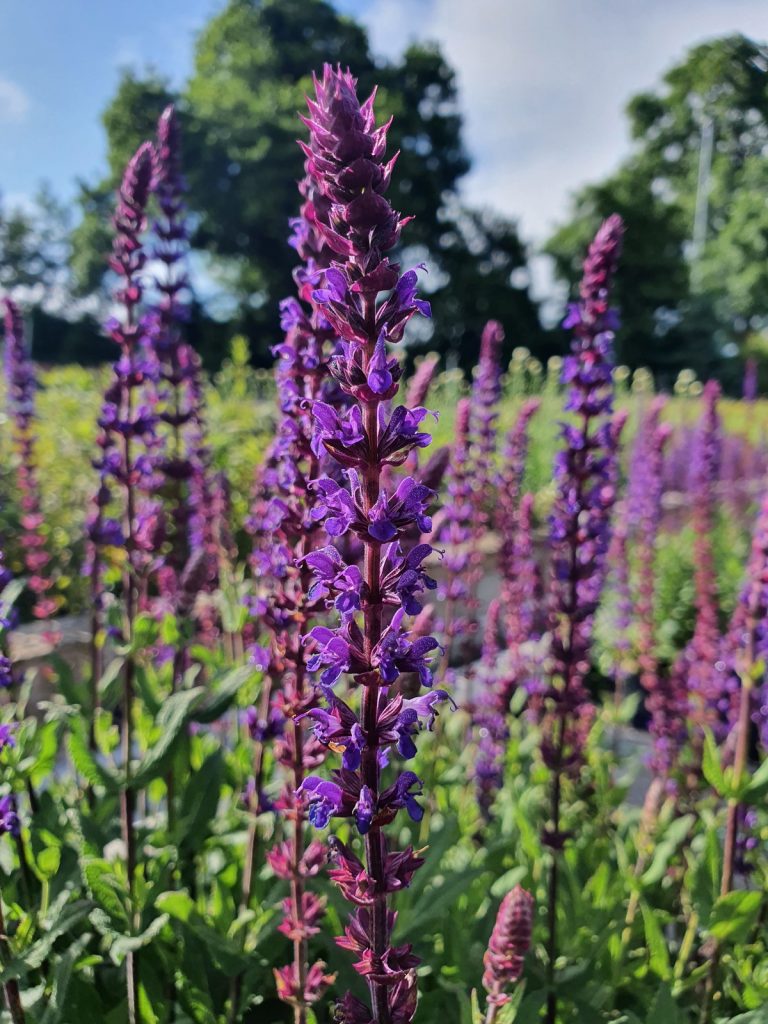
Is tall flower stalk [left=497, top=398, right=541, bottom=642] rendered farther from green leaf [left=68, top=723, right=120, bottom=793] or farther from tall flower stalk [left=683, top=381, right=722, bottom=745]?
green leaf [left=68, top=723, right=120, bottom=793]

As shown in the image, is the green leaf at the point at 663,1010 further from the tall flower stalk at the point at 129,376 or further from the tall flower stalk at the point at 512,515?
the tall flower stalk at the point at 512,515

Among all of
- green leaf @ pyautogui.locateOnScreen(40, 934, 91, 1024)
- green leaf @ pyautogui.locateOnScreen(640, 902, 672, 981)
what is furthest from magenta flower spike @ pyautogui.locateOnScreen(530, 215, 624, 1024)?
green leaf @ pyautogui.locateOnScreen(40, 934, 91, 1024)

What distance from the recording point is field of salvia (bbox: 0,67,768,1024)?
1.23m

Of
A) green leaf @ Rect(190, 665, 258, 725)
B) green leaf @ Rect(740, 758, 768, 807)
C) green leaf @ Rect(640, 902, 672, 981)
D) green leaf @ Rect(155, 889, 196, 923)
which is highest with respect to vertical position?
green leaf @ Rect(190, 665, 258, 725)

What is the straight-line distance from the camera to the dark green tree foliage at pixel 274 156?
27.6 meters

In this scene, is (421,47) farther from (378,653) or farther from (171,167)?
(378,653)

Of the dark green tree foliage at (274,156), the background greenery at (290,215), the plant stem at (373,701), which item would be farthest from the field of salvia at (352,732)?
the dark green tree foliage at (274,156)

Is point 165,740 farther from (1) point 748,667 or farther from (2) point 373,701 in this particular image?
(1) point 748,667

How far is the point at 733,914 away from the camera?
2.41m

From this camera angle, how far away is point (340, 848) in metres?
1.30

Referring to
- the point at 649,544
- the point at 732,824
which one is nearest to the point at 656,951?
the point at 732,824

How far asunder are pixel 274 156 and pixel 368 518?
3037 centimetres

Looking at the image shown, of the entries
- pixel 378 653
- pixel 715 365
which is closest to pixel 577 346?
pixel 378 653

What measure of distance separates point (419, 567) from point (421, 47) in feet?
140
